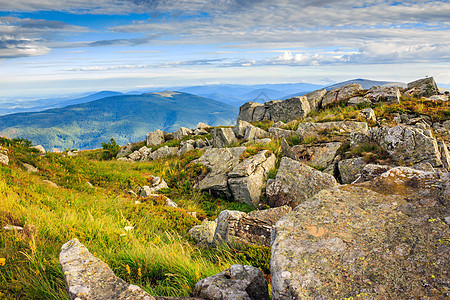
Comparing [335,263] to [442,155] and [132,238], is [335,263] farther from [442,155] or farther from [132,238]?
[442,155]

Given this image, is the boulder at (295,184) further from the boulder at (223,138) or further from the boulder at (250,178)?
the boulder at (223,138)

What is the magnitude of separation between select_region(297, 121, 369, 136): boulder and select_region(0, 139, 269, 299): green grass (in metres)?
7.99

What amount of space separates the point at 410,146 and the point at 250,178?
7379mm

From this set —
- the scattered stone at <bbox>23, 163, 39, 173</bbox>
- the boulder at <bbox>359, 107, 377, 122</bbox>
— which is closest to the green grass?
the scattered stone at <bbox>23, 163, 39, 173</bbox>

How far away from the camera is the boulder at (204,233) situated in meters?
7.41

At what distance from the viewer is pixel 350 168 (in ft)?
37.5

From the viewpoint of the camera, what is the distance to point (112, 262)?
4.95m

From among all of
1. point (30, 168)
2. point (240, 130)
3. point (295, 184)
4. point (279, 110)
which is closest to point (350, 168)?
point (295, 184)

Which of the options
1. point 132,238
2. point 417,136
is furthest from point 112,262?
point 417,136

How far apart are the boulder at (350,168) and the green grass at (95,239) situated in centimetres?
492

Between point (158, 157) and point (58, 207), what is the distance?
53.7ft

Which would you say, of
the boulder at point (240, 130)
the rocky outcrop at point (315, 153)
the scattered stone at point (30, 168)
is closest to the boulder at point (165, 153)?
the boulder at point (240, 130)

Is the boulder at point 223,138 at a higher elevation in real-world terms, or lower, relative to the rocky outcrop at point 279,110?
lower

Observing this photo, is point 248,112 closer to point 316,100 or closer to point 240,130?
point 316,100
